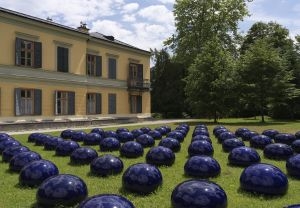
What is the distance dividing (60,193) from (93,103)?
2765 cm

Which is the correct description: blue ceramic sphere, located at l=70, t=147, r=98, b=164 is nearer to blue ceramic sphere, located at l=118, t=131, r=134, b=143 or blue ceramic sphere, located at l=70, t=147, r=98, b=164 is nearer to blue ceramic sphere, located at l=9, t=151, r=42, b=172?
blue ceramic sphere, located at l=9, t=151, r=42, b=172

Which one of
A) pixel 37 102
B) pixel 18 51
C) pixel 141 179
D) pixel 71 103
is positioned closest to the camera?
pixel 141 179

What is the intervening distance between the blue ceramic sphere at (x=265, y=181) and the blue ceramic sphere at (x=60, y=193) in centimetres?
356

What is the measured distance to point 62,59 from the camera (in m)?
31.2

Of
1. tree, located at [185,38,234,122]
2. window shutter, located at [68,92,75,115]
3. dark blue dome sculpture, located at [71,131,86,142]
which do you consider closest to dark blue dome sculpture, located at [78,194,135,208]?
dark blue dome sculpture, located at [71,131,86,142]

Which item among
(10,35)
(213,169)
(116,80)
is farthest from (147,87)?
(213,169)

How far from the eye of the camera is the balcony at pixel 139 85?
3922cm

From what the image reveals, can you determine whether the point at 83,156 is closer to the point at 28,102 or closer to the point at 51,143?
the point at 51,143

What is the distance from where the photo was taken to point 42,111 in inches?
1139

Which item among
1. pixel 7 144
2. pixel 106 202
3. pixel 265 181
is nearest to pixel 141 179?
pixel 265 181

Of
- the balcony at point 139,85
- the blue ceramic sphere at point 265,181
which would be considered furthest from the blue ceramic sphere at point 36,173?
the balcony at point 139,85

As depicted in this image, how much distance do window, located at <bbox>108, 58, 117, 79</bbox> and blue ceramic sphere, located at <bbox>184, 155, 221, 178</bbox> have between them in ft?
89.1

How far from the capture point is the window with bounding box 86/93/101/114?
34312 millimetres

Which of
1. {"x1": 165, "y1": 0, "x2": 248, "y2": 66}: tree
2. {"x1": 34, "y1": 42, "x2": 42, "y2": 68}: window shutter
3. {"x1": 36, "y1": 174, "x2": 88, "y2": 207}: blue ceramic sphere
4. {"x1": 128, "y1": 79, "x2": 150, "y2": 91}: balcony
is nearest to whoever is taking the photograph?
{"x1": 36, "y1": 174, "x2": 88, "y2": 207}: blue ceramic sphere
